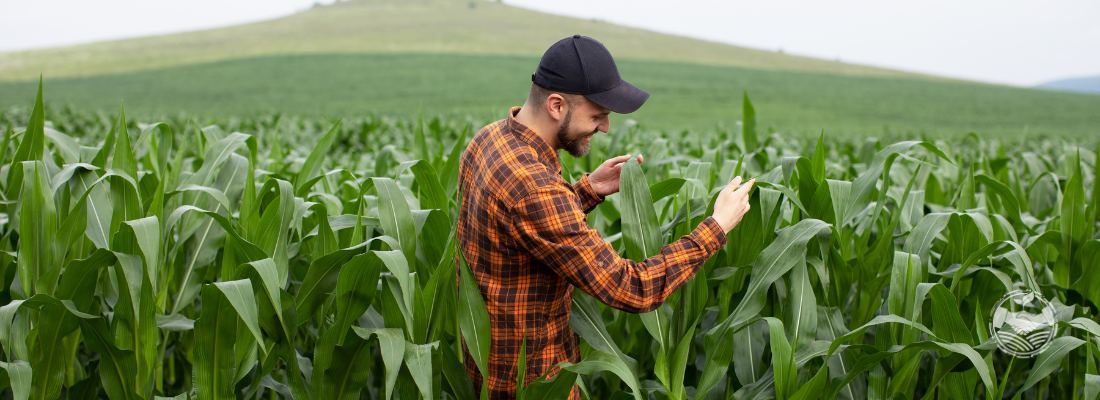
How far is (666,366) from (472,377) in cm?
55

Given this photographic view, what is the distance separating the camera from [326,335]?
1498 mm

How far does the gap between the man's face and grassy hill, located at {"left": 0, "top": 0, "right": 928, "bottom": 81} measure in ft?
144

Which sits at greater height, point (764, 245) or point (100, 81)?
point (764, 245)

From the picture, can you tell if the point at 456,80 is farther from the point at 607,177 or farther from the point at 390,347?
the point at 390,347

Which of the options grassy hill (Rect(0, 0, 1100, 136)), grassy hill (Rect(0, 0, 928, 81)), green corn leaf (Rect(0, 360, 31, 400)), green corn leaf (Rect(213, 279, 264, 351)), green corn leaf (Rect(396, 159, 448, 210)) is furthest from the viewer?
grassy hill (Rect(0, 0, 928, 81))

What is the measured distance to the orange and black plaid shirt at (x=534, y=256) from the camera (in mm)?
1404

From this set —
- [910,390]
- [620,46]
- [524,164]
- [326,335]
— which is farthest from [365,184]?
[620,46]

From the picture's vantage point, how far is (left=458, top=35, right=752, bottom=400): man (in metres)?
1.41

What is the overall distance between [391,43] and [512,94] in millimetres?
23195

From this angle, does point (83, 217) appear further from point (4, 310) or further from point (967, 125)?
point (967, 125)

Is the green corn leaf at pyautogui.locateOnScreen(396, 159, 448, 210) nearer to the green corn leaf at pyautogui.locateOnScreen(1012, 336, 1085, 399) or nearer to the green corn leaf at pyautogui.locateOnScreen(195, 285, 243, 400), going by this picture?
the green corn leaf at pyautogui.locateOnScreen(195, 285, 243, 400)

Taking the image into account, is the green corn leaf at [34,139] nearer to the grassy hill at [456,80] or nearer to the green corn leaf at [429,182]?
the green corn leaf at [429,182]

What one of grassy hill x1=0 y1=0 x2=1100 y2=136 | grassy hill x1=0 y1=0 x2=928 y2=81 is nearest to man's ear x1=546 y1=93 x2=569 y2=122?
grassy hill x1=0 y1=0 x2=1100 y2=136

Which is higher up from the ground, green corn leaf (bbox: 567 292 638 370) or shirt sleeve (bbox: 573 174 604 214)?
shirt sleeve (bbox: 573 174 604 214)
